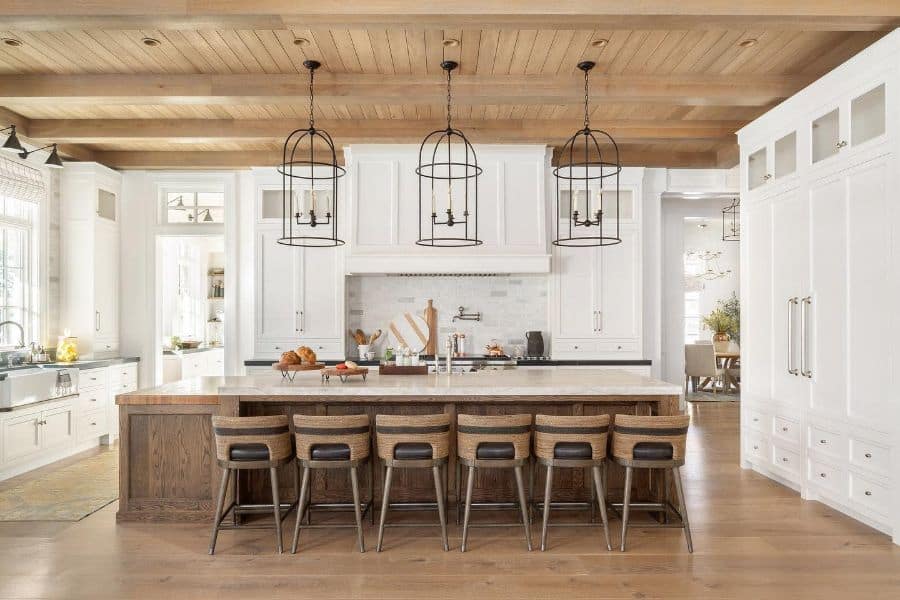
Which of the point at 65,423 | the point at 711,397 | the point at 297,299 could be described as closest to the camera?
the point at 65,423

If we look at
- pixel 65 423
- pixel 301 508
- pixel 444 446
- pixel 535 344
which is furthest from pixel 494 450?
pixel 65 423

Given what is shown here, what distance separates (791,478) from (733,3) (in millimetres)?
3313

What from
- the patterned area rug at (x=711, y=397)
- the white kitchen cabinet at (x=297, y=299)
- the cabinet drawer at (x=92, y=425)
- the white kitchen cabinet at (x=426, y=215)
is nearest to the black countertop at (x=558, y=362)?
the white kitchen cabinet at (x=297, y=299)

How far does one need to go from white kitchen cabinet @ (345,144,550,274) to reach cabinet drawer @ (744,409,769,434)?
2.38m

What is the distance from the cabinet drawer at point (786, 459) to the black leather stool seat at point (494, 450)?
7.89ft

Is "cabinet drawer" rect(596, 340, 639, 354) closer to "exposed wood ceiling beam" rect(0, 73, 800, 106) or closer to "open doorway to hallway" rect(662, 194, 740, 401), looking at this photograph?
"open doorway to hallway" rect(662, 194, 740, 401)

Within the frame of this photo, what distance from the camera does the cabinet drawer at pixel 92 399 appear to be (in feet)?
20.3

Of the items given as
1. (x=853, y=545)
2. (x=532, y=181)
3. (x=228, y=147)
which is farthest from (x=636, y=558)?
(x=228, y=147)

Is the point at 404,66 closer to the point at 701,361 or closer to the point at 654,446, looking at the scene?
the point at 654,446

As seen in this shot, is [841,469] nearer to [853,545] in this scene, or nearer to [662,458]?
[853,545]

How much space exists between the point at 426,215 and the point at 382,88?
1889 mm

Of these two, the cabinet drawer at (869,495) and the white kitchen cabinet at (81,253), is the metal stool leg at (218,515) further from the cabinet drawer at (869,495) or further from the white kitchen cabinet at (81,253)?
the white kitchen cabinet at (81,253)

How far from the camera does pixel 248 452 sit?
367cm

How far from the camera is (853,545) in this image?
12.2 feet
